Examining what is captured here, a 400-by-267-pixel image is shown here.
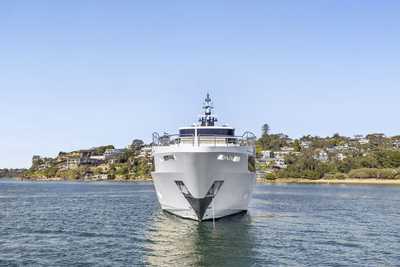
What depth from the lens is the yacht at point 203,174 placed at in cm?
4609

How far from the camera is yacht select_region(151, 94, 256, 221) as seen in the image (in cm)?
4609

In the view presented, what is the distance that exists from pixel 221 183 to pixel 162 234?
7.32 m

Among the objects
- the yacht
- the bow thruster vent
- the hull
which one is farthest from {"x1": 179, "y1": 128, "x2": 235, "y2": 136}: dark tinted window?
the bow thruster vent

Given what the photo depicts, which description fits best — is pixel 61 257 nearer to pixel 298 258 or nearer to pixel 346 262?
pixel 298 258

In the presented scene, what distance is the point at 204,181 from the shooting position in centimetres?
4606

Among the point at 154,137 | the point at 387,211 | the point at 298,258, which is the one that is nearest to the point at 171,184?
the point at 154,137

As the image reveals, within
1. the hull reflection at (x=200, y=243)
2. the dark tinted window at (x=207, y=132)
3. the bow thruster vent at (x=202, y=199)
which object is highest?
the dark tinted window at (x=207, y=132)

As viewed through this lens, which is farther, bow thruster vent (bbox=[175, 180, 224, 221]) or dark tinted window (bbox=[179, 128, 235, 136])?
dark tinted window (bbox=[179, 128, 235, 136])

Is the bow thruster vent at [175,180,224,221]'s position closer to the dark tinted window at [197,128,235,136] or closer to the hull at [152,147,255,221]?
the hull at [152,147,255,221]

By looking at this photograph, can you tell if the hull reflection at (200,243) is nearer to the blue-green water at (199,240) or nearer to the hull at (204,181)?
the blue-green water at (199,240)

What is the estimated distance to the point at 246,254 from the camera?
118 feet

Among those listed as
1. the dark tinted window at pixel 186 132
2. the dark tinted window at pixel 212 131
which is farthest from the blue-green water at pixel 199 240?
the dark tinted window at pixel 212 131

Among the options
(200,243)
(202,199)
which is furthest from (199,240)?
(202,199)

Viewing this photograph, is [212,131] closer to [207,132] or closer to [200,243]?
[207,132]
